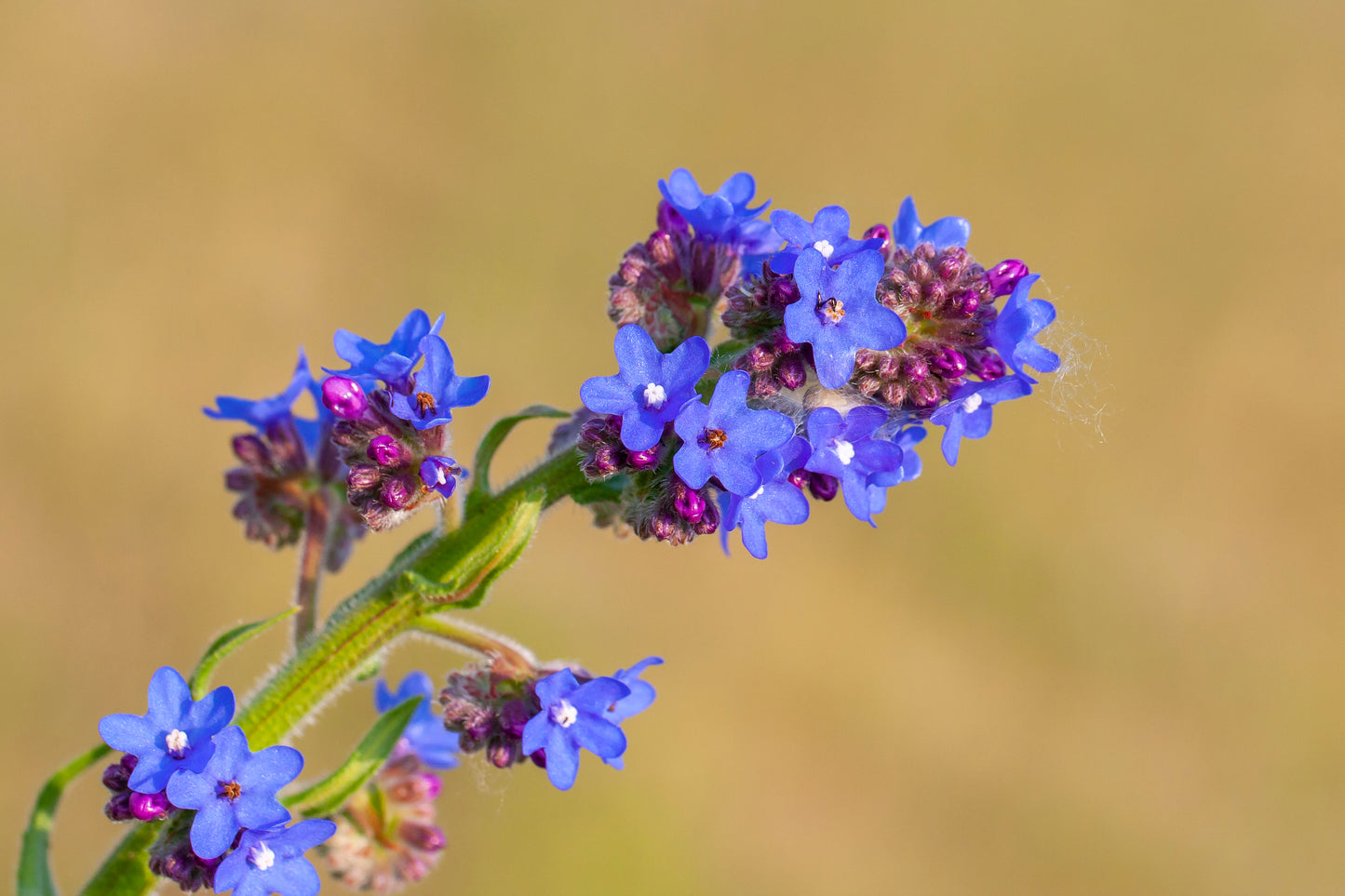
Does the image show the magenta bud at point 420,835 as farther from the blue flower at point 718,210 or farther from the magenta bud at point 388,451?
the blue flower at point 718,210

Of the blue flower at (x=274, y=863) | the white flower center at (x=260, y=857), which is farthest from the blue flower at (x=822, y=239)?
the white flower center at (x=260, y=857)

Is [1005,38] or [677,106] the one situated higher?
[1005,38]

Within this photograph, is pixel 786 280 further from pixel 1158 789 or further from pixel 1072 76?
pixel 1072 76

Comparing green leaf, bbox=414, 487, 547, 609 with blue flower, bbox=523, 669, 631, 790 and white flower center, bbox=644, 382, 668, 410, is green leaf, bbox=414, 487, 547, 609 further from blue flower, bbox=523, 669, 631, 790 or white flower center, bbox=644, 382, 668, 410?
white flower center, bbox=644, 382, 668, 410

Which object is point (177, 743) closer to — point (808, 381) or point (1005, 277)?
point (808, 381)

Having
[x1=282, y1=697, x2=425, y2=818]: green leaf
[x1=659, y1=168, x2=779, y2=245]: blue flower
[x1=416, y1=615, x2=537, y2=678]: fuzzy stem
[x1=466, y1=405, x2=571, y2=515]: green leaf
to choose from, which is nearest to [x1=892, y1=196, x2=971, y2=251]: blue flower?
[x1=659, y1=168, x2=779, y2=245]: blue flower

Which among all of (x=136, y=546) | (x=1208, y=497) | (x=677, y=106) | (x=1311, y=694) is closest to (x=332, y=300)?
(x=136, y=546)

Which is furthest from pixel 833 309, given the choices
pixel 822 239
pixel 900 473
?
pixel 900 473
